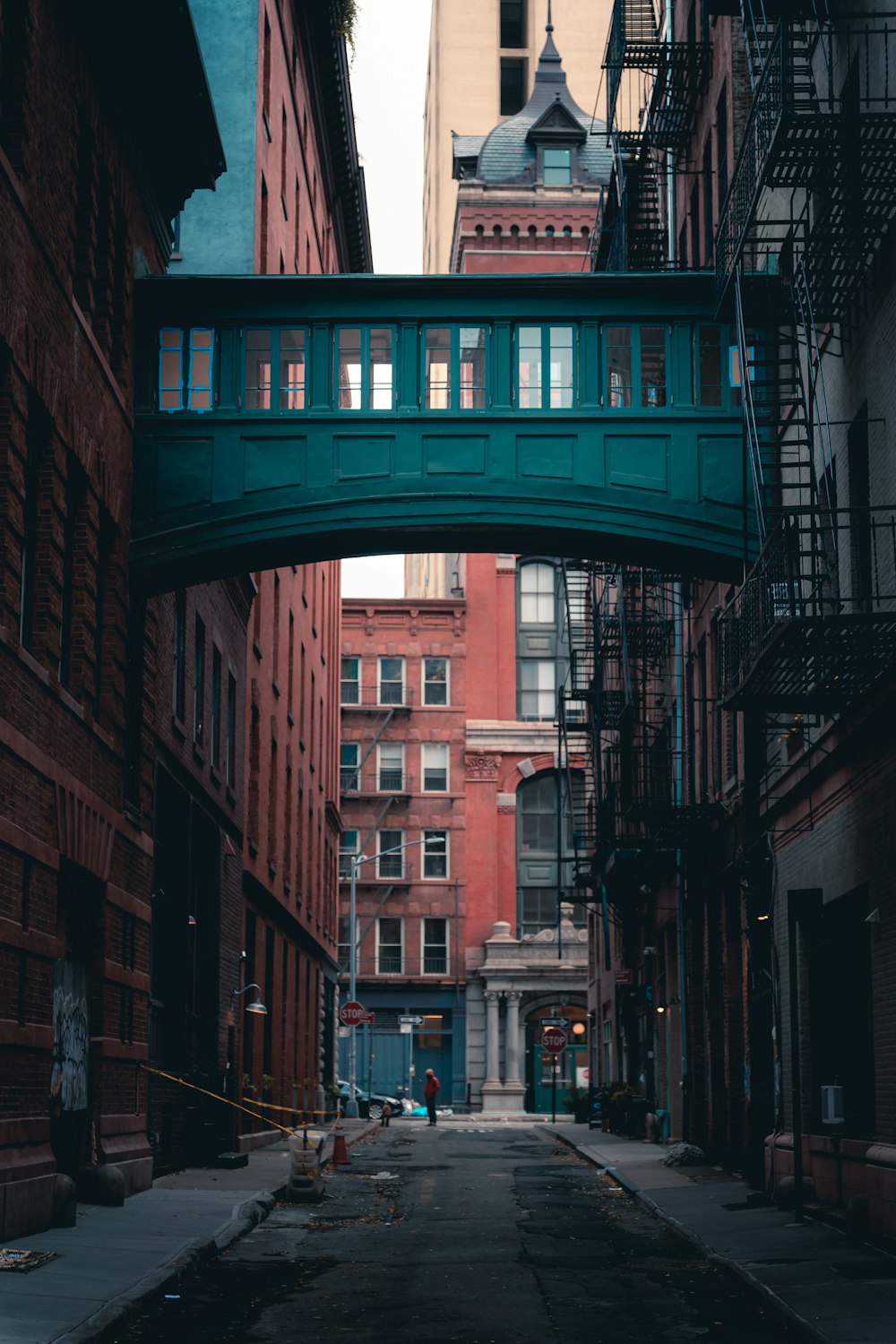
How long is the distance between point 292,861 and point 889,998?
30.6 m

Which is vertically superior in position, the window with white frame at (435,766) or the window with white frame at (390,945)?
the window with white frame at (435,766)

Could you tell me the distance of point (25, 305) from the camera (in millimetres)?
16625

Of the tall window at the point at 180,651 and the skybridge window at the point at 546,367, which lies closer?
the skybridge window at the point at 546,367

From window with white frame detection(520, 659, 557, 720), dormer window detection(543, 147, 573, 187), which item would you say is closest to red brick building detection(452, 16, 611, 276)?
dormer window detection(543, 147, 573, 187)

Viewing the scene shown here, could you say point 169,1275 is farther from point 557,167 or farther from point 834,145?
point 557,167

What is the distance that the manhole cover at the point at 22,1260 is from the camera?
13.2 m

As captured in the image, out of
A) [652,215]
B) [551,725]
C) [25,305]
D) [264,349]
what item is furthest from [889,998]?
[551,725]

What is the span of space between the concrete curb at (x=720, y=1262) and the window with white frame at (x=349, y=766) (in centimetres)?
5198

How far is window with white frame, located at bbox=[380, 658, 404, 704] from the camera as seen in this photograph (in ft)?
266

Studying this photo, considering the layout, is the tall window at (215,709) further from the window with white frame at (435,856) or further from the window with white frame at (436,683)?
the window with white frame at (436,683)

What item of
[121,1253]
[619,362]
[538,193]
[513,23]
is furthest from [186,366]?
[513,23]

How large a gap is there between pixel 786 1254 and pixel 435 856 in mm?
63422

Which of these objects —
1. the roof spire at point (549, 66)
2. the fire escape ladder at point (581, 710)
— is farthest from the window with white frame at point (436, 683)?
the roof spire at point (549, 66)

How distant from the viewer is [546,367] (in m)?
24.4
